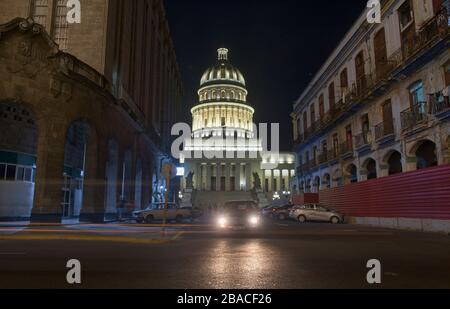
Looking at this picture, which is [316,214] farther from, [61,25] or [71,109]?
[61,25]

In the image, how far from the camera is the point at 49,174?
20094 millimetres

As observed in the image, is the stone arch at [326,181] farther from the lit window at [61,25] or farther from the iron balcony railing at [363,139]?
the lit window at [61,25]

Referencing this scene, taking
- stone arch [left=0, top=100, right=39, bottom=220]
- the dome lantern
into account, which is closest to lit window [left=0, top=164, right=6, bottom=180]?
stone arch [left=0, top=100, right=39, bottom=220]

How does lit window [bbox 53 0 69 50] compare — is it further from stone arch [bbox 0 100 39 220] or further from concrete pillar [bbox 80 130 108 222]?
concrete pillar [bbox 80 130 108 222]

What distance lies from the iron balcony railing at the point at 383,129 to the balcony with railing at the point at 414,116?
1.87 m

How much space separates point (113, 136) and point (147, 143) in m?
13.8

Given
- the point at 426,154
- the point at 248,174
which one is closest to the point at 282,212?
the point at 426,154

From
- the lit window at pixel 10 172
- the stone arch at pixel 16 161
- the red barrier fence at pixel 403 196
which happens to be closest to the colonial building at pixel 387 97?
the red barrier fence at pixel 403 196

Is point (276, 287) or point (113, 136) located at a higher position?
point (113, 136)

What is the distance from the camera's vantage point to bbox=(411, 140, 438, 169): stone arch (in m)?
20.2

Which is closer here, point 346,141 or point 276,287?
point 276,287

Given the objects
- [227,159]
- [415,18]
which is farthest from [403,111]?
[227,159]

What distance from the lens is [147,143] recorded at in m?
40.8
